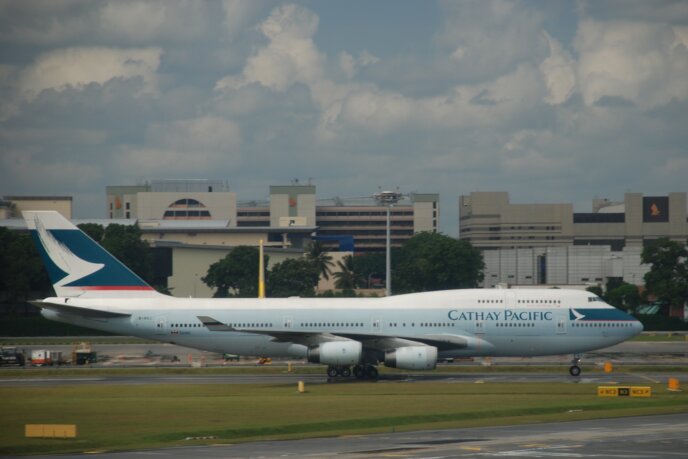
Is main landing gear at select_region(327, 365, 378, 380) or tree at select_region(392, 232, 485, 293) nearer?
main landing gear at select_region(327, 365, 378, 380)

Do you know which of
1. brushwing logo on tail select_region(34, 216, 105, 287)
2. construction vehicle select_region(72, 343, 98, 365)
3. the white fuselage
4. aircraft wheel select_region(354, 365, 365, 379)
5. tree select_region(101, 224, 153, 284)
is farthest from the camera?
tree select_region(101, 224, 153, 284)

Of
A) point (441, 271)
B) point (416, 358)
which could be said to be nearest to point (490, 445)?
point (416, 358)

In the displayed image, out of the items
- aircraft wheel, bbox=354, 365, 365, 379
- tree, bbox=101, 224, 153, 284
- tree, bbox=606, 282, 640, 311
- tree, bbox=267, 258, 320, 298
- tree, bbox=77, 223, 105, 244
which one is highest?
tree, bbox=77, 223, 105, 244

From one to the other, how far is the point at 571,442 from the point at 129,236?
141 metres

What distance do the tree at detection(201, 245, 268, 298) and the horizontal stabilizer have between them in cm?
10673

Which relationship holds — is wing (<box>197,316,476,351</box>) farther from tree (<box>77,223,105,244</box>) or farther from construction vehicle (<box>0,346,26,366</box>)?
tree (<box>77,223,105,244</box>)

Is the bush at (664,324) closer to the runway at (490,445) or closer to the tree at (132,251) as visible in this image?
the tree at (132,251)

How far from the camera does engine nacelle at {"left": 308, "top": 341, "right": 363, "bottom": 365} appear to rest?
64.1m

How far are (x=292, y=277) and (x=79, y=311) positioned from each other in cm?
10760

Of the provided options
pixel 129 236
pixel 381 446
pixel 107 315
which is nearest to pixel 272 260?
pixel 129 236

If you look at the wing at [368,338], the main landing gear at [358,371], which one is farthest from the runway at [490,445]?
the main landing gear at [358,371]

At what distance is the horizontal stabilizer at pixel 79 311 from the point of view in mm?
65938

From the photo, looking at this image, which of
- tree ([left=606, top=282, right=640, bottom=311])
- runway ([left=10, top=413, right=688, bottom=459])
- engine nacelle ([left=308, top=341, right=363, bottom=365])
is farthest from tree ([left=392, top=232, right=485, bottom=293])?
runway ([left=10, top=413, right=688, bottom=459])

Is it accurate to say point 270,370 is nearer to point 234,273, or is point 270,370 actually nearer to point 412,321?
point 412,321
